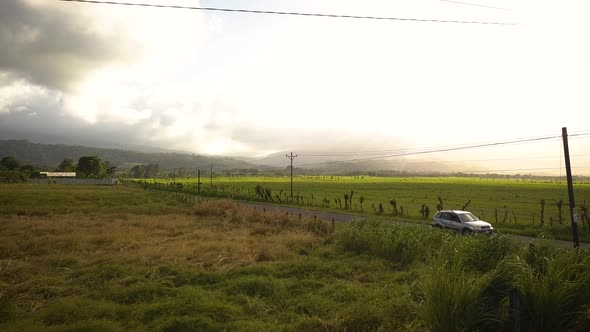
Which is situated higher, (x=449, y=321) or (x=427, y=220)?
(x=449, y=321)

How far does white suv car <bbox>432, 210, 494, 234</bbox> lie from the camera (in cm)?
2168

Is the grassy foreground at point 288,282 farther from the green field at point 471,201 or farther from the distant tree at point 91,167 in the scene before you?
the distant tree at point 91,167

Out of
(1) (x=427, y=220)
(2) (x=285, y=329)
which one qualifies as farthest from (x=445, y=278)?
(1) (x=427, y=220)

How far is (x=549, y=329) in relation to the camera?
19.5 ft

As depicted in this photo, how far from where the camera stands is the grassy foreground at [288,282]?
6.30 m

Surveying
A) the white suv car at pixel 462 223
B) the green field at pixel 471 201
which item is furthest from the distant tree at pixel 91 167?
the white suv car at pixel 462 223

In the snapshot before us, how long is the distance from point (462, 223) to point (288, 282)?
51.6ft

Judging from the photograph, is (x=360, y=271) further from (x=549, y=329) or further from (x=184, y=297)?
(x=549, y=329)

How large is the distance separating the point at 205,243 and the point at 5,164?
19646 centimetres

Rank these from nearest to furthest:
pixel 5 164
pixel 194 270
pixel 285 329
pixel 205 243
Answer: pixel 285 329, pixel 194 270, pixel 205 243, pixel 5 164

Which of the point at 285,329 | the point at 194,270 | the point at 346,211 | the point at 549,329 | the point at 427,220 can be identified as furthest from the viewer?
the point at 346,211

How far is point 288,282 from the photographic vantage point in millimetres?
11172

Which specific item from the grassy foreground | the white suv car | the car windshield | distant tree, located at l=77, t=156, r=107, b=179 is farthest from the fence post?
distant tree, located at l=77, t=156, r=107, b=179

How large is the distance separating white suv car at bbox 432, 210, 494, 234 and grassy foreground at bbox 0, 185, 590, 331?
7133mm
